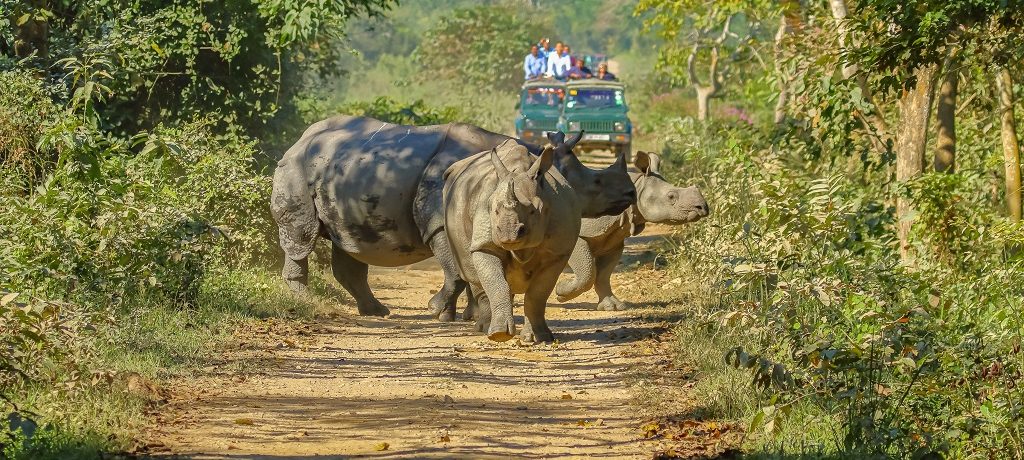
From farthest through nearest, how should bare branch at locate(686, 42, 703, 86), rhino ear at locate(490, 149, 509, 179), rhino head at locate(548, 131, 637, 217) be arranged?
bare branch at locate(686, 42, 703, 86) < rhino head at locate(548, 131, 637, 217) < rhino ear at locate(490, 149, 509, 179)

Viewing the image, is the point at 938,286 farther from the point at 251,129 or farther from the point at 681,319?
the point at 251,129

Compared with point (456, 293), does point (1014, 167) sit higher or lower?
higher

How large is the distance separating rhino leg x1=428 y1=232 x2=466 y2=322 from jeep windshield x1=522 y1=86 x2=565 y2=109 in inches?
703

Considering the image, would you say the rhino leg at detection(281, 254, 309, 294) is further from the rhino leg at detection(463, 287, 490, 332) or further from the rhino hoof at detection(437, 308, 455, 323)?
the rhino leg at detection(463, 287, 490, 332)

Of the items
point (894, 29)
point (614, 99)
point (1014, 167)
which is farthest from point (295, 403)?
point (614, 99)

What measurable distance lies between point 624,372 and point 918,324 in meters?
2.11

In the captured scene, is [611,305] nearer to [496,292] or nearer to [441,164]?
[441,164]

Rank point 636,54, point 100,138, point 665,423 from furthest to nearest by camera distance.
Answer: point 636,54 → point 100,138 → point 665,423

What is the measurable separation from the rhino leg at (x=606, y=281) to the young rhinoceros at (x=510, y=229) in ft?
7.94

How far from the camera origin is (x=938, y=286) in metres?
10.0

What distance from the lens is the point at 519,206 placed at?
33.3 feet

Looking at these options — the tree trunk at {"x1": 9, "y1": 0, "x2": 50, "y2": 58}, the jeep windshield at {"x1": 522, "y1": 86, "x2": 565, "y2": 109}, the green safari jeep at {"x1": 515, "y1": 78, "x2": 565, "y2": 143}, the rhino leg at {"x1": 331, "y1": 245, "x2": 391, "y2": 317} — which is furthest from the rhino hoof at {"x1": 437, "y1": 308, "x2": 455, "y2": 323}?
the jeep windshield at {"x1": 522, "y1": 86, "x2": 565, "y2": 109}

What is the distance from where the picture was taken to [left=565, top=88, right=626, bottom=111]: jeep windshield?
97.0ft

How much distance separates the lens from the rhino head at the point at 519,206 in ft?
33.2
